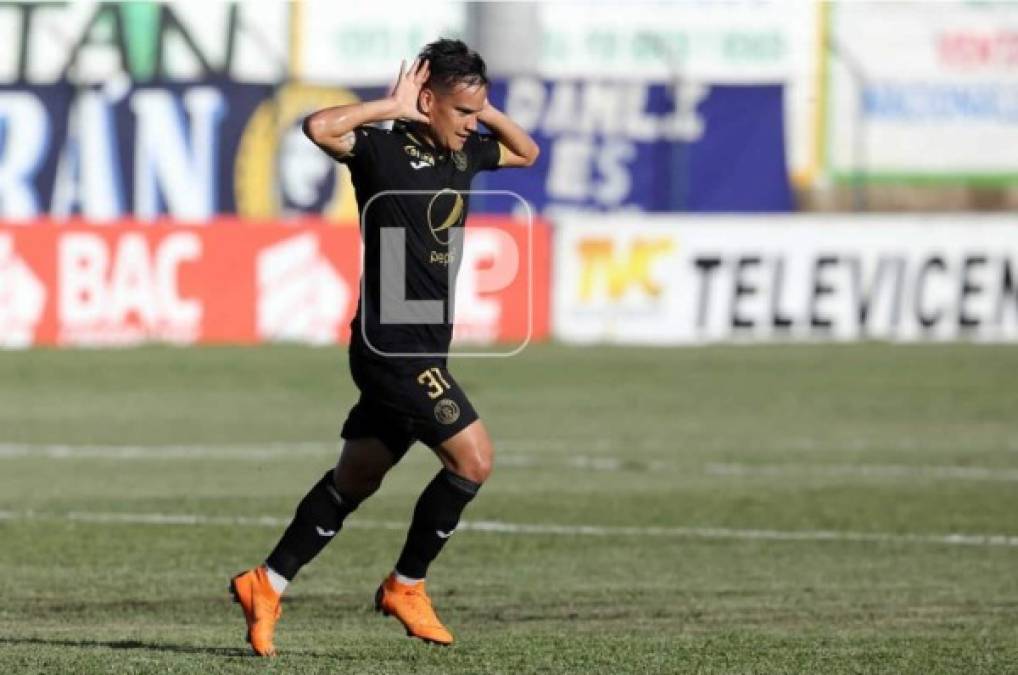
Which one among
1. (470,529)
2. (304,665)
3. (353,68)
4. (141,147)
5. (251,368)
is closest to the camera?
(304,665)

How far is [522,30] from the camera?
117 feet

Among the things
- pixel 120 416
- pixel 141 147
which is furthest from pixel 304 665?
pixel 141 147

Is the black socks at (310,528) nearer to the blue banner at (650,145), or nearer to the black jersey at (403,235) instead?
the black jersey at (403,235)

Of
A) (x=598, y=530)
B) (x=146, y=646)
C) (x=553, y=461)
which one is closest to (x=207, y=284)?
(x=553, y=461)

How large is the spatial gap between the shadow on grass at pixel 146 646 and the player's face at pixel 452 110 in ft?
6.72

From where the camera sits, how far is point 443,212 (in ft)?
29.0

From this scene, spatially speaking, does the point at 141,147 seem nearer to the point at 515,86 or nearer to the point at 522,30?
the point at 515,86

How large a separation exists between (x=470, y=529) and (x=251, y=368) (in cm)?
1091

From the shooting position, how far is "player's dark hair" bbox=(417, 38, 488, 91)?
28.5 feet

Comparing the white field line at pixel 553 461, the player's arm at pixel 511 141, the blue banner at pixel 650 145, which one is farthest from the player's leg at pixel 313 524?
the blue banner at pixel 650 145

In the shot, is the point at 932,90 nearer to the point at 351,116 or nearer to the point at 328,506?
the point at 328,506

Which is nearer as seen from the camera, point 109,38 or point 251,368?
point 251,368

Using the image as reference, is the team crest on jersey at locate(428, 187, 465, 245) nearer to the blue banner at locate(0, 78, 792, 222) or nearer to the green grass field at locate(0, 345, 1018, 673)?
the green grass field at locate(0, 345, 1018, 673)

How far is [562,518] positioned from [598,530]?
618 millimetres
